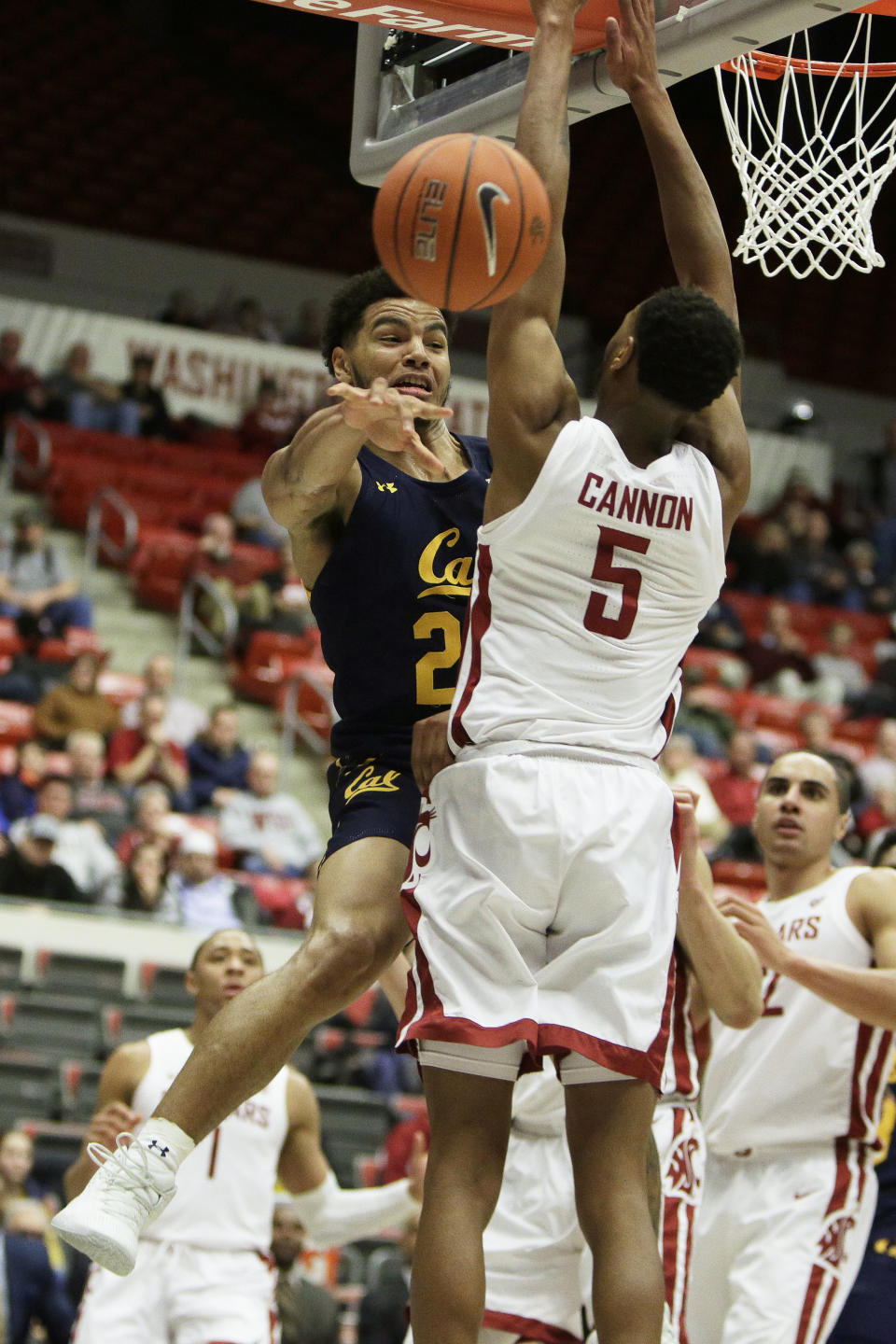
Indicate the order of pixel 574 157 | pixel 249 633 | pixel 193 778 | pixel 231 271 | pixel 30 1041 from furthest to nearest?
pixel 574 157 → pixel 231 271 → pixel 249 633 → pixel 193 778 → pixel 30 1041

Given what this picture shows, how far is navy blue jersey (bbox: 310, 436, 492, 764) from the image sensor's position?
427 cm

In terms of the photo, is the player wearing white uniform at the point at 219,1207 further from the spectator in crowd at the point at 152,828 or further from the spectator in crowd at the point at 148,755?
the spectator in crowd at the point at 148,755

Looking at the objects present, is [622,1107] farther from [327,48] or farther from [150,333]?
[327,48]

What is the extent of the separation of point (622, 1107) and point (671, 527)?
114 centimetres

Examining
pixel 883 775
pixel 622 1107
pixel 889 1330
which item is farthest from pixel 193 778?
pixel 622 1107

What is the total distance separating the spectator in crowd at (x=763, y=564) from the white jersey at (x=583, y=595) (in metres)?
13.7

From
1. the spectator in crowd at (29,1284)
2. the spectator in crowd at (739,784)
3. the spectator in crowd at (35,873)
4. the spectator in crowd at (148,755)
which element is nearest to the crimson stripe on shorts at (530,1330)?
the spectator in crowd at (29,1284)

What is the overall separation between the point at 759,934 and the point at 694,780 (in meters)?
7.15

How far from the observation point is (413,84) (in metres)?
4.92

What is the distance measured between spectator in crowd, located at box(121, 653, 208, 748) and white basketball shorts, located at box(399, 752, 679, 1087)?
8496 millimetres

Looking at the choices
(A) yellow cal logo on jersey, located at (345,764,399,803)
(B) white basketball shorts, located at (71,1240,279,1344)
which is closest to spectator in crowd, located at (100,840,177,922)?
(B) white basketball shorts, located at (71,1240,279,1344)

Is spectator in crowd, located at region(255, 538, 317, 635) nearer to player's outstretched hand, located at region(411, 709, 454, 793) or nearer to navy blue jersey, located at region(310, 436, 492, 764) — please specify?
navy blue jersey, located at region(310, 436, 492, 764)

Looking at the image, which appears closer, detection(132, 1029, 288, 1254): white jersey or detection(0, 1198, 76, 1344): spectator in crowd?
detection(132, 1029, 288, 1254): white jersey

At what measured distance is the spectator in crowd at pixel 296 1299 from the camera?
7.84 m
